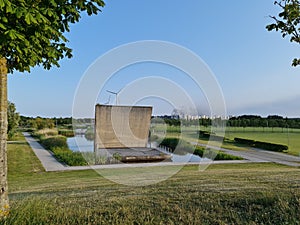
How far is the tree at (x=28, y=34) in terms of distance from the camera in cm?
222

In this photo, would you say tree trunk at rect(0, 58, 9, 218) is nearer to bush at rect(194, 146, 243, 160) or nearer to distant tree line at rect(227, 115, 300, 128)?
bush at rect(194, 146, 243, 160)

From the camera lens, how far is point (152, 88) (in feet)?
41.2

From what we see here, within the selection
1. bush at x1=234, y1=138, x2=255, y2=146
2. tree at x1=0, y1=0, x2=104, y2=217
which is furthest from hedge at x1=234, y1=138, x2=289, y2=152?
tree at x1=0, y1=0, x2=104, y2=217

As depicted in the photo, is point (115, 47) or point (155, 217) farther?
point (115, 47)

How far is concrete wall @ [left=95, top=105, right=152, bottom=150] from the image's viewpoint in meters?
15.0

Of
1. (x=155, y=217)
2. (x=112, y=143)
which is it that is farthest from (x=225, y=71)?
(x=155, y=217)

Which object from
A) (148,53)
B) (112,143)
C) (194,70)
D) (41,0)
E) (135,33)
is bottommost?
(112,143)

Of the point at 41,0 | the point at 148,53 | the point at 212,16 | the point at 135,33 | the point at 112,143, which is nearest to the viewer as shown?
the point at 41,0

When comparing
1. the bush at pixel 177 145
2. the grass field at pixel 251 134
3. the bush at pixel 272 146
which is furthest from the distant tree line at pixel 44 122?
the bush at pixel 272 146

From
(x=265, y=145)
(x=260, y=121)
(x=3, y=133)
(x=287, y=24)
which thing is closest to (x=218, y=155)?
(x=265, y=145)

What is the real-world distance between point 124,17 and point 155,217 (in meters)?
8.91

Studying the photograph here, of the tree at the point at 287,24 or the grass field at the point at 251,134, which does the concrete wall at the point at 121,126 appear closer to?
the grass field at the point at 251,134

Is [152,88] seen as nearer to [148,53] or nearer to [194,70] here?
[148,53]

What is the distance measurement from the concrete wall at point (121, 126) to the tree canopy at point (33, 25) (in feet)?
37.8
